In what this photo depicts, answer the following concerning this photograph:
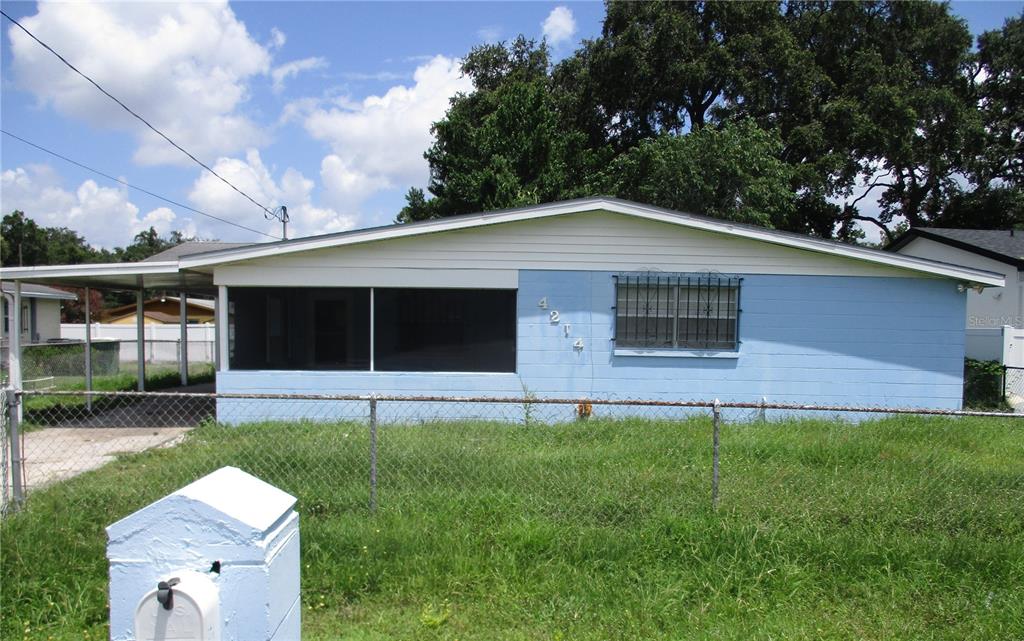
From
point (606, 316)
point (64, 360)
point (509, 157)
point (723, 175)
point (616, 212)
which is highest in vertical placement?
point (509, 157)

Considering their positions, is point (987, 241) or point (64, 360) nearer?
point (64, 360)

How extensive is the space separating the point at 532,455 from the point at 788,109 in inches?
869

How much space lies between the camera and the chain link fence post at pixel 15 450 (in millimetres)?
4674

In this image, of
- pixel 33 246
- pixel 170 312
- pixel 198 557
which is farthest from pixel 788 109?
pixel 33 246

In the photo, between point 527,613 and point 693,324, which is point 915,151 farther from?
point 527,613

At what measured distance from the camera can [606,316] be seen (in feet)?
31.4

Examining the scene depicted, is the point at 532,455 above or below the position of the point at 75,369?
above

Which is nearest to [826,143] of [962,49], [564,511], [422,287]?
[962,49]

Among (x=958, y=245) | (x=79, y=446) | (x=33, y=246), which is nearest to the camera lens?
(x=79, y=446)

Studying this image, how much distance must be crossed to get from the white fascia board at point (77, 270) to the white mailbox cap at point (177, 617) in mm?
7972

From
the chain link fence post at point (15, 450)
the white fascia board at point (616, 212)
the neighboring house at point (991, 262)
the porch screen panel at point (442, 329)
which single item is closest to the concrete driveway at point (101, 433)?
the chain link fence post at point (15, 450)

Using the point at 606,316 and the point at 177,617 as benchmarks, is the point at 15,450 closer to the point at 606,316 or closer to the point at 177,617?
the point at 177,617

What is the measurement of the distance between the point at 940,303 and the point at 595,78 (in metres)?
18.1

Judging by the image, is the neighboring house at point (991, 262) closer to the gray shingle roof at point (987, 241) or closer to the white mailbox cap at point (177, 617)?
the gray shingle roof at point (987, 241)
